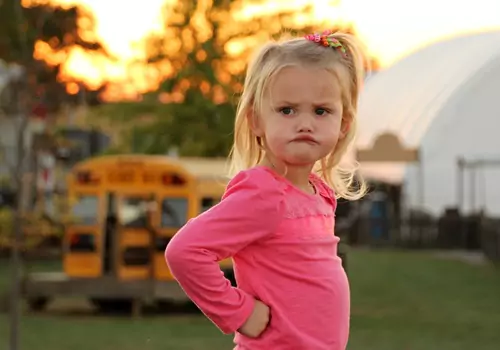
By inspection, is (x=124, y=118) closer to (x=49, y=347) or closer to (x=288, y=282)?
(x=49, y=347)

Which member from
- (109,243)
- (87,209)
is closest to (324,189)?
(109,243)

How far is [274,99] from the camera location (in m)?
3.49

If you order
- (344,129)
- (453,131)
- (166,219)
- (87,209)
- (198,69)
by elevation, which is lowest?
(166,219)

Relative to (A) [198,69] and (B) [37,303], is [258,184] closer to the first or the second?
(B) [37,303]

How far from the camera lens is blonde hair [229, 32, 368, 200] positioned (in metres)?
3.51

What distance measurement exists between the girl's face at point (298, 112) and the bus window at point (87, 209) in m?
12.9

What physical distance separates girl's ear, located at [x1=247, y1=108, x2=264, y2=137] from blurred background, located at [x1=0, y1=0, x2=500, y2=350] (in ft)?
2.72

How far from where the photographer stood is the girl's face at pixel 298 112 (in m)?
3.48

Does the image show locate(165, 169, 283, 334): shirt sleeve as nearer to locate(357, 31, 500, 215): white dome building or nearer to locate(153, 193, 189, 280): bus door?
locate(153, 193, 189, 280): bus door

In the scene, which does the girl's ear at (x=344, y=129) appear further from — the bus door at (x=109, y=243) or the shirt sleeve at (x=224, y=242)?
the bus door at (x=109, y=243)

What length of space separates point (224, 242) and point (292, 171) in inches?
11.9

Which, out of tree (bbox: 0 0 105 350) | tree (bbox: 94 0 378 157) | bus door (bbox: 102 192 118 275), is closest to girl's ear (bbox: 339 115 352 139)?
tree (bbox: 0 0 105 350)

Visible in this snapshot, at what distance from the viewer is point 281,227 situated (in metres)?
3.47

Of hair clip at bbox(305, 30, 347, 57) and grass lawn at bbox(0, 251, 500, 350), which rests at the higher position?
hair clip at bbox(305, 30, 347, 57)
